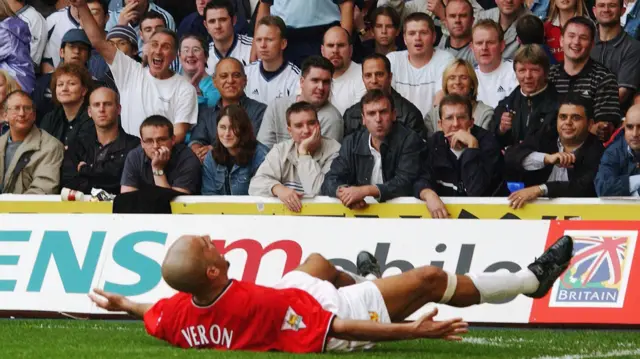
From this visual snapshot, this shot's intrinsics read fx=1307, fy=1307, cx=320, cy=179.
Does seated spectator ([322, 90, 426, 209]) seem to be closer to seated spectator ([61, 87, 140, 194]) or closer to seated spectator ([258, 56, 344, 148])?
seated spectator ([258, 56, 344, 148])

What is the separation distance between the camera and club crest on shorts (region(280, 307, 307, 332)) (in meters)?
8.29

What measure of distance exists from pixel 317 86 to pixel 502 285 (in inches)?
210

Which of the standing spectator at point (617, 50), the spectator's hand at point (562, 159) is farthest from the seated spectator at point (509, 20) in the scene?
the spectator's hand at point (562, 159)

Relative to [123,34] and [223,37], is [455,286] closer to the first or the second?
[223,37]

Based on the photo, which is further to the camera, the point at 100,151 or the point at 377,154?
the point at 100,151

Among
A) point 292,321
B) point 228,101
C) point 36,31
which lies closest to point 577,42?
point 228,101

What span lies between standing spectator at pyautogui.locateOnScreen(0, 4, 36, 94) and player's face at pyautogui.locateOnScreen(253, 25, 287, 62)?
3.06 metres

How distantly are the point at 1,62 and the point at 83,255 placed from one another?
202 inches

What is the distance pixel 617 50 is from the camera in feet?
45.8

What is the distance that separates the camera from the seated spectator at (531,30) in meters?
14.2

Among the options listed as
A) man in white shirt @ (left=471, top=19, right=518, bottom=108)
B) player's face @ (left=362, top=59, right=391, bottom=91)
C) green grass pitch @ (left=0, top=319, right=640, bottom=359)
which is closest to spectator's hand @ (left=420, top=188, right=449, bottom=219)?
green grass pitch @ (left=0, top=319, right=640, bottom=359)

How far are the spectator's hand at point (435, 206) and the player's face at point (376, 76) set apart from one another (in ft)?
6.73

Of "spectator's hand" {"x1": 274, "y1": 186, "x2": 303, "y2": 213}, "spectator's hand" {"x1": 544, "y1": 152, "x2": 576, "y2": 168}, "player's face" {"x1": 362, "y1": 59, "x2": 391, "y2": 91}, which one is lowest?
"spectator's hand" {"x1": 274, "y1": 186, "x2": 303, "y2": 213}

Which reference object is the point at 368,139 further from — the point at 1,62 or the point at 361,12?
the point at 1,62
